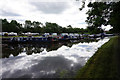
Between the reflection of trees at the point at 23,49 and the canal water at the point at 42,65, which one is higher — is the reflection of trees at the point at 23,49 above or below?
above

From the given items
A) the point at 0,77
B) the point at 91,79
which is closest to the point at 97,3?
the point at 91,79

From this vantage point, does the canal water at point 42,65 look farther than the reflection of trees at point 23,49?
No

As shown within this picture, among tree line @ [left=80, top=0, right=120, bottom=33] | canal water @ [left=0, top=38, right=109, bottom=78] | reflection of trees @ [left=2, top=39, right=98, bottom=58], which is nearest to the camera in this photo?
canal water @ [left=0, top=38, right=109, bottom=78]

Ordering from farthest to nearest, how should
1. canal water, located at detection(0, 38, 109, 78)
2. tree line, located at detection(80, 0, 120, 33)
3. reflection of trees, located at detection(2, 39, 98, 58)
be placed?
reflection of trees, located at detection(2, 39, 98, 58)
tree line, located at detection(80, 0, 120, 33)
canal water, located at detection(0, 38, 109, 78)

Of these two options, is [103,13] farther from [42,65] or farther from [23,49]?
[23,49]

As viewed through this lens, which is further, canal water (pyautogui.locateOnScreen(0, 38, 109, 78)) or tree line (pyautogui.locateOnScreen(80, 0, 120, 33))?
tree line (pyautogui.locateOnScreen(80, 0, 120, 33))

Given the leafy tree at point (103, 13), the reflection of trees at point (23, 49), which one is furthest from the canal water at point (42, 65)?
the leafy tree at point (103, 13)

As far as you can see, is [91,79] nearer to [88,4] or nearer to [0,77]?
[0,77]

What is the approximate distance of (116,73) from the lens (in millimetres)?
4484

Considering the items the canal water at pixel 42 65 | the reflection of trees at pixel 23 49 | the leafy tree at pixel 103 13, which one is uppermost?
the leafy tree at pixel 103 13

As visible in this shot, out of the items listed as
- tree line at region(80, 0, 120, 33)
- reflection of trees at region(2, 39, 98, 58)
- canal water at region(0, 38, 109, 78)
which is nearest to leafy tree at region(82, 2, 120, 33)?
tree line at region(80, 0, 120, 33)

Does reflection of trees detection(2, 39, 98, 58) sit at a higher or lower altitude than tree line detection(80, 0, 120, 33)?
lower

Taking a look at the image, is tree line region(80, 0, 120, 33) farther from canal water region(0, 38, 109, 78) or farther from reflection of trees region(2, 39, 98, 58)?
reflection of trees region(2, 39, 98, 58)

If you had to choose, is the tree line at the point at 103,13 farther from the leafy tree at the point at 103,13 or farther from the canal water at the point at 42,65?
the canal water at the point at 42,65
